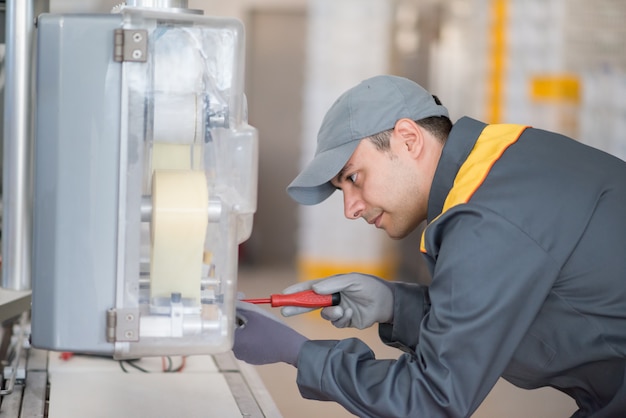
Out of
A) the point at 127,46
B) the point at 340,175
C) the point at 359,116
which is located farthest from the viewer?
the point at 340,175

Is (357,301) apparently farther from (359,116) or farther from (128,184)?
(128,184)

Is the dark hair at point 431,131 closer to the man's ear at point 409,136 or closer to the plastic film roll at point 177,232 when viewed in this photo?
the man's ear at point 409,136

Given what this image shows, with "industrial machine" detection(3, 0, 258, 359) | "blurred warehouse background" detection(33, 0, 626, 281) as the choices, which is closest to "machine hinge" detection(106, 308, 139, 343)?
"industrial machine" detection(3, 0, 258, 359)

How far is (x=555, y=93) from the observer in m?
5.62

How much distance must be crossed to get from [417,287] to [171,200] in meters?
0.92

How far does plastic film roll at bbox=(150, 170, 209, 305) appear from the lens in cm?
121

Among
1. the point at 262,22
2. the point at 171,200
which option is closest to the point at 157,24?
the point at 171,200

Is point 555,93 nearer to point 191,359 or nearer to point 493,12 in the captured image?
point 493,12

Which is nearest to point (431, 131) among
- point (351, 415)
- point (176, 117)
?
point (176, 117)

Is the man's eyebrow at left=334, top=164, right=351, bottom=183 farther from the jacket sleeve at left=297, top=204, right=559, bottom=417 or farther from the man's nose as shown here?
the jacket sleeve at left=297, top=204, right=559, bottom=417

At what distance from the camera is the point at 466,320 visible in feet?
4.62

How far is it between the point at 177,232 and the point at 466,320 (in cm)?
52

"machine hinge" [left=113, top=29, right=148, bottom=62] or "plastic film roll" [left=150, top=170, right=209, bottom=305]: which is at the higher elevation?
"machine hinge" [left=113, top=29, right=148, bottom=62]

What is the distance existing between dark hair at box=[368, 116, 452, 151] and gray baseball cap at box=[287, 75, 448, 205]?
21mm
